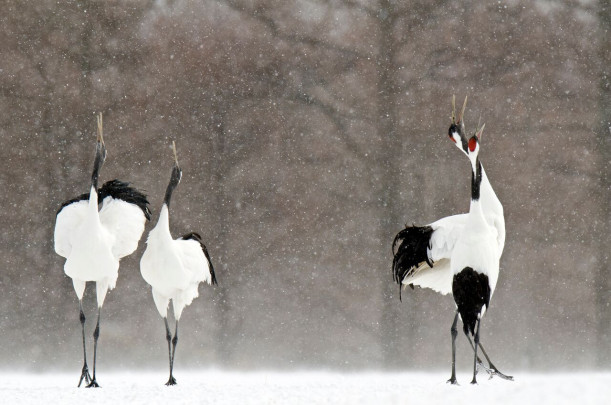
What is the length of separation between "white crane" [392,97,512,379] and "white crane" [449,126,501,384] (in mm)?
114

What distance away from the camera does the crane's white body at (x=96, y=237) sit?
13.1 feet

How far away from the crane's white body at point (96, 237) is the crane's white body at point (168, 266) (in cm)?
21

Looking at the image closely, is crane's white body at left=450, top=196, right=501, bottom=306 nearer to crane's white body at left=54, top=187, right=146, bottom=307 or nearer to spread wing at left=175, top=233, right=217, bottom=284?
spread wing at left=175, top=233, right=217, bottom=284

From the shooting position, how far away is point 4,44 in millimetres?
5867

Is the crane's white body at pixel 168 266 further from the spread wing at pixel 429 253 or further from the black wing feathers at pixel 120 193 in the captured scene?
the spread wing at pixel 429 253

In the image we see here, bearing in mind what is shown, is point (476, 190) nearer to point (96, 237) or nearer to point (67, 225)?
point (96, 237)

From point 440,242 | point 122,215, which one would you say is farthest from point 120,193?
point 440,242

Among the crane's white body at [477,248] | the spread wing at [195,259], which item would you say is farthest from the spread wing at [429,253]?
the spread wing at [195,259]

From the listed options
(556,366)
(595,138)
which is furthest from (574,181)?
(556,366)

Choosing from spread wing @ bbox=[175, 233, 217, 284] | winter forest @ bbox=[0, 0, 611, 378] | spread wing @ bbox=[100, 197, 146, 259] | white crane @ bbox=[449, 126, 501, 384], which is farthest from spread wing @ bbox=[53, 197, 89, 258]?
white crane @ bbox=[449, 126, 501, 384]

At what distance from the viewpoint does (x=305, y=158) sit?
20.1ft

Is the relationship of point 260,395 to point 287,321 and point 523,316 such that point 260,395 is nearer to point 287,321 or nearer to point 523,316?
point 287,321

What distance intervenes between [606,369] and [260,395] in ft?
12.0

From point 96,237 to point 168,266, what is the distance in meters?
0.39
